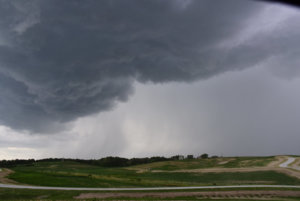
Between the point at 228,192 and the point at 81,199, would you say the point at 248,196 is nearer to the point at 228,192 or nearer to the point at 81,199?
the point at 228,192

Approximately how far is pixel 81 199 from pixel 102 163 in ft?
509

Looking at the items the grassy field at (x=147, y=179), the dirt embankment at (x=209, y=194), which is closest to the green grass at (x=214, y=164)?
the grassy field at (x=147, y=179)

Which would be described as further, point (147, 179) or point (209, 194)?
point (147, 179)

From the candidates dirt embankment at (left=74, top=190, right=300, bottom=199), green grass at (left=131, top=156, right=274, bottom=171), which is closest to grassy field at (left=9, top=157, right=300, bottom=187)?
dirt embankment at (left=74, top=190, right=300, bottom=199)

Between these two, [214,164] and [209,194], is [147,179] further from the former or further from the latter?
[214,164]

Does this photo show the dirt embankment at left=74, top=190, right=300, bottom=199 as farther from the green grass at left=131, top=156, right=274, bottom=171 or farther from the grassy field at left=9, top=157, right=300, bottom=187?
the green grass at left=131, top=156, right=274, bottom=171

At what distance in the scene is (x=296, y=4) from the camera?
6.22m

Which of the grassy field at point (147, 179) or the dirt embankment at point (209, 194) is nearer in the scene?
the dirt embankment at point (209, 194)

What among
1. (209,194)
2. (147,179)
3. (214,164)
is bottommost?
(147,179)

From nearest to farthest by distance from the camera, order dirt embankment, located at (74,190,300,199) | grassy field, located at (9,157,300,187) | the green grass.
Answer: dirt embankment, located at (74,190,300,199) → grassy field, located at (9,157,300,187) → the green grass

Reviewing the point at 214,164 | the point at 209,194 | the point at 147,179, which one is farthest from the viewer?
the point at 214,164

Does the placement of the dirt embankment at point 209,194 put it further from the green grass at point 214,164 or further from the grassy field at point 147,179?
the green grass at point 214,164

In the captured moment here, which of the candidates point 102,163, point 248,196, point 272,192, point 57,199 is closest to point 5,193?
point 57,199

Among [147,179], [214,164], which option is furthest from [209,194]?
[214,164]
